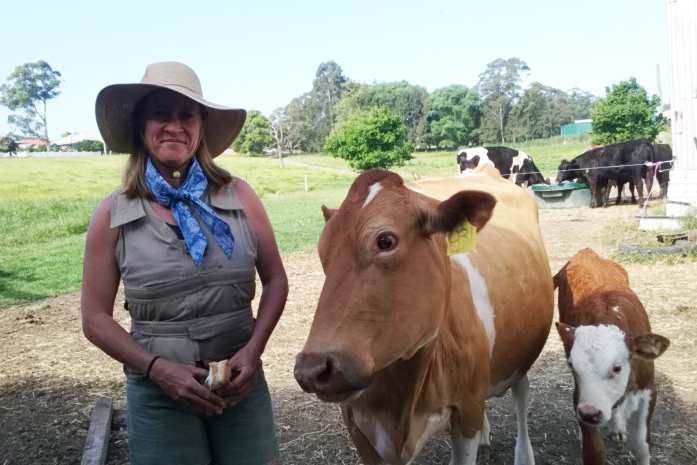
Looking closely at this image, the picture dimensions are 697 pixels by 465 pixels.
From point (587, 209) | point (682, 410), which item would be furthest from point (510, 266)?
point (587, 209)

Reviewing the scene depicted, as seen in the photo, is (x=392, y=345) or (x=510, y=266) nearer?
(x=392, y=345)

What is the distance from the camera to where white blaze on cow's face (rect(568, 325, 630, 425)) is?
327cm

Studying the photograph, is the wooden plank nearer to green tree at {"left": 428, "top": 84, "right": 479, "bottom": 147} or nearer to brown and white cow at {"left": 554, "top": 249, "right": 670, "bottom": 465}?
brown and white cow at {"left": 554, "top": 249, "right": 670, "bottom": 465}

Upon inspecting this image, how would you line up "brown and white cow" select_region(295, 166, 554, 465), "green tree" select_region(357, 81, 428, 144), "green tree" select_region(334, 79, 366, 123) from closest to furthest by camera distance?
1. "brown and white cow" select_region(295, 166, 554, 465)
2. "green tree" select_region(334, 79, 366, 123)
3. "green tree" select_region(357, 81, 428, 144)

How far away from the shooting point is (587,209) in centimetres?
1753

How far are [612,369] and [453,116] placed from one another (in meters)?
91.6

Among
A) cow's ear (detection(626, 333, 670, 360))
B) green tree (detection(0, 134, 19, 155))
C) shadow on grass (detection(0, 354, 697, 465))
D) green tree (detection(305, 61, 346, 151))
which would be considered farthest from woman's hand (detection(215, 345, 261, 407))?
green tree (detection(305, 61, 346, 151))

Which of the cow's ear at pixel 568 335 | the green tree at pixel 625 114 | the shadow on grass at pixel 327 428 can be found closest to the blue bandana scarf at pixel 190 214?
the cow's ear at pixel 568 335

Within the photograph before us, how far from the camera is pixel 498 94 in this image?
101688mm

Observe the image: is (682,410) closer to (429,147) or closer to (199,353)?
(199,353)

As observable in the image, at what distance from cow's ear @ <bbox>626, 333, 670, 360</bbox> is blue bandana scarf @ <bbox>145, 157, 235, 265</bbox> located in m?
2.31

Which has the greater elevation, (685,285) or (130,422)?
(130,422)

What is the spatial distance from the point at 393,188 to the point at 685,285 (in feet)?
21.6

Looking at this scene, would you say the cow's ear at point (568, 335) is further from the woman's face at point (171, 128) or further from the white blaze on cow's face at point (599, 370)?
the woman's face at point (171, 128)
